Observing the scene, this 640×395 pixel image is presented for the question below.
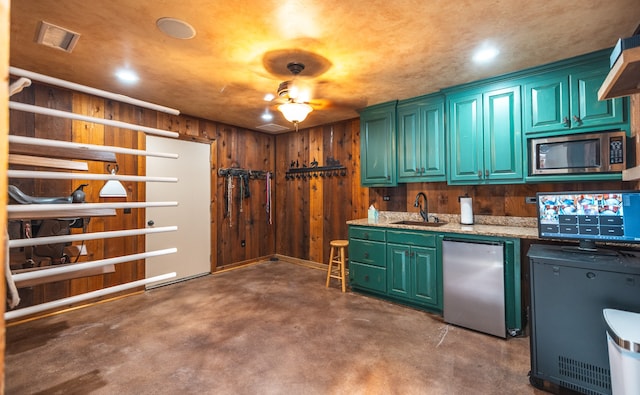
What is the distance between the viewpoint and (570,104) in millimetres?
2570

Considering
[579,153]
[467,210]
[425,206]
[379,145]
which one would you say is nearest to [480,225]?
[467,210]

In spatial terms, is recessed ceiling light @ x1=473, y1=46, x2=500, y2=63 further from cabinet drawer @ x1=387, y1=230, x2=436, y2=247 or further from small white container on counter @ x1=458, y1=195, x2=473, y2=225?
cabinet drawer @ x1=387, y1=230, x2=436, y2=247

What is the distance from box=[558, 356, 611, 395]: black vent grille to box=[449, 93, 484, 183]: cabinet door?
5.76 ft

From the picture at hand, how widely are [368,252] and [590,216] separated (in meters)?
2.10

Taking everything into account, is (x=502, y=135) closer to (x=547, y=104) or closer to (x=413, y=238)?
(x=547, y=104)

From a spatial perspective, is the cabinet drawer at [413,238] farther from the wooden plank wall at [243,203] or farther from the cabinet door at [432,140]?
the wooden plank wall at [243,203]

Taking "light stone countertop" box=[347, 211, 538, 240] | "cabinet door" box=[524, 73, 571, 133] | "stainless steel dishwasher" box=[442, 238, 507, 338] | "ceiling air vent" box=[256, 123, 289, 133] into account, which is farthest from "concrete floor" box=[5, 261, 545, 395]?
"ceiling air vent" box=[256, 123, 289, 133]

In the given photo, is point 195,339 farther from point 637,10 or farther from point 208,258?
point 637,10

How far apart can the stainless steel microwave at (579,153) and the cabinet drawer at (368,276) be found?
1.88m

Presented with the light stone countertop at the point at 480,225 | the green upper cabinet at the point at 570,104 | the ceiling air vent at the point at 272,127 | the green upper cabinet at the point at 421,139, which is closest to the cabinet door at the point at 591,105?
the green upper cabinet at the point at 570,104

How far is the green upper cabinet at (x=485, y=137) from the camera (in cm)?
284

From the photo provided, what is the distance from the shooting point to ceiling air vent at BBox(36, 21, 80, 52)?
6.87 feet

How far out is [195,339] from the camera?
2584 millimetres

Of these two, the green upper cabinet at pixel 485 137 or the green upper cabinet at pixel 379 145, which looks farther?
the green upper cabinet at pixel 379 145
